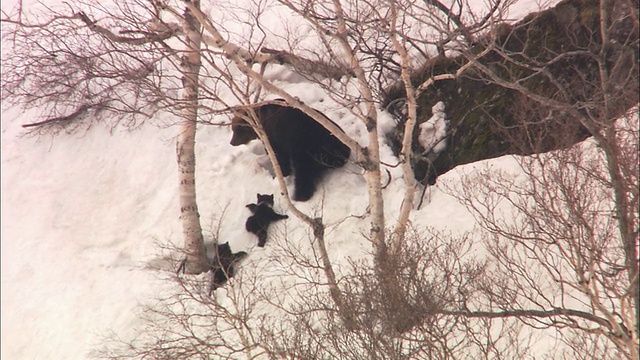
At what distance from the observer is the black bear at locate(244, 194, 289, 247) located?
11.7 metres

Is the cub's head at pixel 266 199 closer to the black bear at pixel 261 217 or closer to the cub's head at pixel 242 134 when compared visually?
the black bear at pixel 261 217

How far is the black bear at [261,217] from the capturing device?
11664 mm

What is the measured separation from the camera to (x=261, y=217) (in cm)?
1177

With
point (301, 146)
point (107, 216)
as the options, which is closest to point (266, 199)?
point (301, 146)

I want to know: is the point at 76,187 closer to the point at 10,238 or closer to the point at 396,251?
the point at 10,238

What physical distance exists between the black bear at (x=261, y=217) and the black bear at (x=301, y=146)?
1.97 feet

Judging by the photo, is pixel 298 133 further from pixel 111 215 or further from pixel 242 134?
pixel 111 215

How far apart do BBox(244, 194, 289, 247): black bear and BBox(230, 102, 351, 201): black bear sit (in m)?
0.60

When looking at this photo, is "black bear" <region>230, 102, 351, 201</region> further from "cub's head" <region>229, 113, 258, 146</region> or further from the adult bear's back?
"cub's head" <region>229, 113, 258, 146</region>

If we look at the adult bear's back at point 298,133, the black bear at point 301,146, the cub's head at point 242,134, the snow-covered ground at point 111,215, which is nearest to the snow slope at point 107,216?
the snow-covered ground at point 111,215

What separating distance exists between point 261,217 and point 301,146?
1633 millimetres

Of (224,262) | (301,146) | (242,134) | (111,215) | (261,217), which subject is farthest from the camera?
(111,215)

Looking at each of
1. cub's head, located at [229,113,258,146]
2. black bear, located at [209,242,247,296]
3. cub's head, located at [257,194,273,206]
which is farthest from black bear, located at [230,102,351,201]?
black bear, located at [209,242,247,296]

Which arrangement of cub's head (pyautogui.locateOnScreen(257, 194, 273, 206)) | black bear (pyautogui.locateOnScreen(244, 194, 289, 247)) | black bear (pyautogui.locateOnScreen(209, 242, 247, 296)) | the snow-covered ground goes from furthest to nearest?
cub's head (pyautogui.locateOnScreen(257, 194, 273, 206)) → black bear (pyautogui.locateOnScreen(244, 194, 289, 247)) → the snow-covered ground → black bear (pyautogui.locateOnScreen(209, 242, 247, 296))
